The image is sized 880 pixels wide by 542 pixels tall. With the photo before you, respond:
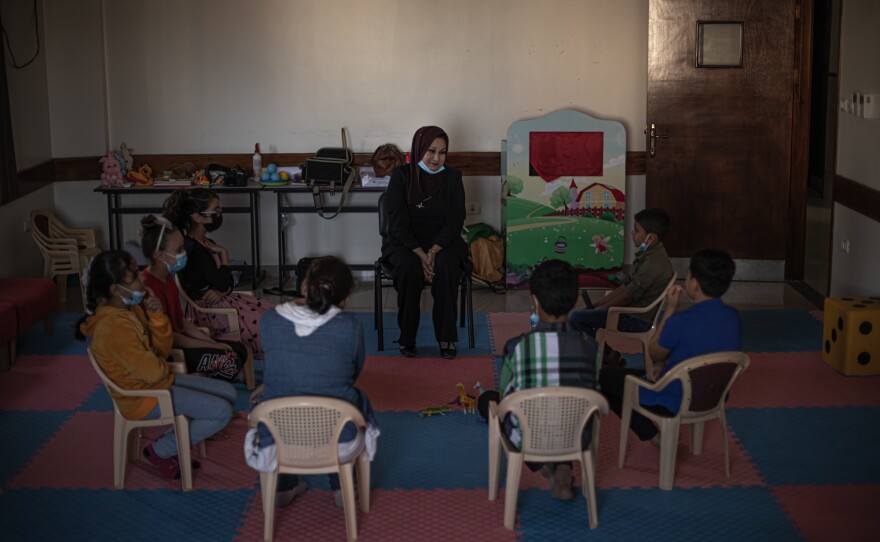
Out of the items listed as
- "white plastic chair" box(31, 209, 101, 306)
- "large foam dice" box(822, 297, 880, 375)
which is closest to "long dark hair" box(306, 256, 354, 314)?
"large foam dice" box(822, 297, 880, 375)

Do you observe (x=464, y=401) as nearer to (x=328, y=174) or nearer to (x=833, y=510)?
(x=833, y=510)

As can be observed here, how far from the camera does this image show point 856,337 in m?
5.48

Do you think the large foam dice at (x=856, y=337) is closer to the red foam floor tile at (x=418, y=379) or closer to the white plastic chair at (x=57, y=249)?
the red foam floor tile at (x=418, y=379)

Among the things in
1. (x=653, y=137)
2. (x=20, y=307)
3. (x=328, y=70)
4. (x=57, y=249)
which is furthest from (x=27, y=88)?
(x=653, y=137)

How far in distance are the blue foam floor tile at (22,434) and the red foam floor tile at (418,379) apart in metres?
1.52

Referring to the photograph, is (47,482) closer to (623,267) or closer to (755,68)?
(623,267)

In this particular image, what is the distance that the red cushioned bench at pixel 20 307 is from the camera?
564cm

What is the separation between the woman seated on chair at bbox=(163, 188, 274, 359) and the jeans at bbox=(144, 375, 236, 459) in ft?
3.39

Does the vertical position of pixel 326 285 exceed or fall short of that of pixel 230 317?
it exceeds it

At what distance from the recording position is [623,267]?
8.02 metres

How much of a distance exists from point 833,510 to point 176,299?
2.96m

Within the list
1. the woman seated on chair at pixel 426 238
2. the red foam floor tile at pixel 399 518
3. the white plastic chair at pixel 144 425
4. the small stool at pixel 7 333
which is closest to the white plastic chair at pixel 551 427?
the red foam floor tile at pixel 399 518

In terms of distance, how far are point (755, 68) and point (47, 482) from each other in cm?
555

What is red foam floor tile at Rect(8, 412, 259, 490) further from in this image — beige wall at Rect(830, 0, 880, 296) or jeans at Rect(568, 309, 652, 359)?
beige wall at Rect(830, 0, 880, 296)
